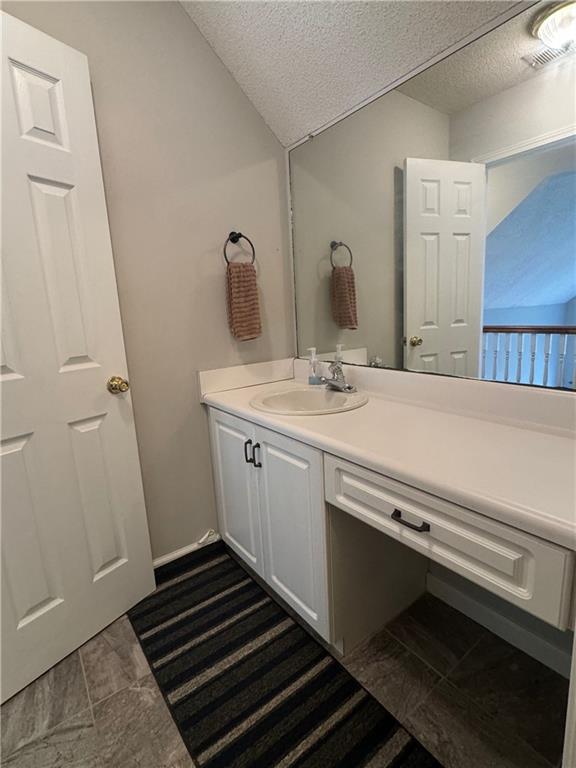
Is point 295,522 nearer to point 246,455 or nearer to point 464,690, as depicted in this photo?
point 246,455

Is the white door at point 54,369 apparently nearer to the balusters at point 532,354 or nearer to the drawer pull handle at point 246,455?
the drawer pull handle at point 246,455

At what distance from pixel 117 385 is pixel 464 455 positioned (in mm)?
1185

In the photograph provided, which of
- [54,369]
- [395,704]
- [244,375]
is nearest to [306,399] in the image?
[244,375]

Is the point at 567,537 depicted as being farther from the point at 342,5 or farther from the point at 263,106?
the point at 263,106

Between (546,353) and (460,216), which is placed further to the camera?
(460,216)

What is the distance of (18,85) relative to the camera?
1096 mm

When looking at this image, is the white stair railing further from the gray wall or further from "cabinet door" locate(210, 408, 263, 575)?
the gray wall

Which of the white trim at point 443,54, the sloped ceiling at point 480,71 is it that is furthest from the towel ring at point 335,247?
the sloped ceiling at point 480,71

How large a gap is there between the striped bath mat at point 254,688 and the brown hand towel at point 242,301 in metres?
1.15

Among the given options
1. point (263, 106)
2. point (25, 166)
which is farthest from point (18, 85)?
point (263, 106)

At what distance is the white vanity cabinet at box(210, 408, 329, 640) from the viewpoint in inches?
46.4

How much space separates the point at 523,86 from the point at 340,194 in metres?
0.77

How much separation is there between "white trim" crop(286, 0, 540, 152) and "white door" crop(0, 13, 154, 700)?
0.97 m

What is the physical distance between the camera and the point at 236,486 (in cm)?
161
